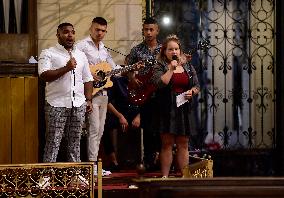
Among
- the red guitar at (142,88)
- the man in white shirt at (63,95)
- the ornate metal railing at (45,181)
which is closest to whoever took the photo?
the ornate metal railing at (45,181)

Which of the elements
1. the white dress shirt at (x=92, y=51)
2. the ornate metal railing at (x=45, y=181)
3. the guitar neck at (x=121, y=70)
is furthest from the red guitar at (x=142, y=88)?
the ornate metal railing at (x=45, y=181)

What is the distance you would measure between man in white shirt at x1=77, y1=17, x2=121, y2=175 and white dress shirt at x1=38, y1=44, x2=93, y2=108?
0.48m

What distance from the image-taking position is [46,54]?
22.9 feet

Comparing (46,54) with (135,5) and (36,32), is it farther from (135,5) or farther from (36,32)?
(135,5)

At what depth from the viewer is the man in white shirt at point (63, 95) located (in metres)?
6.89

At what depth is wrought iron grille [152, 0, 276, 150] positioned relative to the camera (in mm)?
9539

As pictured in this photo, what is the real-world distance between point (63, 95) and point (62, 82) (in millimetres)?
152

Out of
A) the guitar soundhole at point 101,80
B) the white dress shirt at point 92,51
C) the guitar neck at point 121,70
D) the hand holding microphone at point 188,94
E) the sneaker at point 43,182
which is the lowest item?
the sneaker at point 43,182

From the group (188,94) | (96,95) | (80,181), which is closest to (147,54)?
(96,95)

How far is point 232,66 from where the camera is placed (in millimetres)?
9719

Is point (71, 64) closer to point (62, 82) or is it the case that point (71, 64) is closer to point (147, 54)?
point (62, 82)

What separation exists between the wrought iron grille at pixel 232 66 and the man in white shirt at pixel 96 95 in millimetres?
1902

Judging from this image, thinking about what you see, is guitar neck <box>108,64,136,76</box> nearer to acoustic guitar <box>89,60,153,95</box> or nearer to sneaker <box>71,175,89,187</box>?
acoustic guitar <box>89,60,153,95</box>

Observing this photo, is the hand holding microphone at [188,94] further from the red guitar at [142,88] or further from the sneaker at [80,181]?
the sneaker at [80,181]
